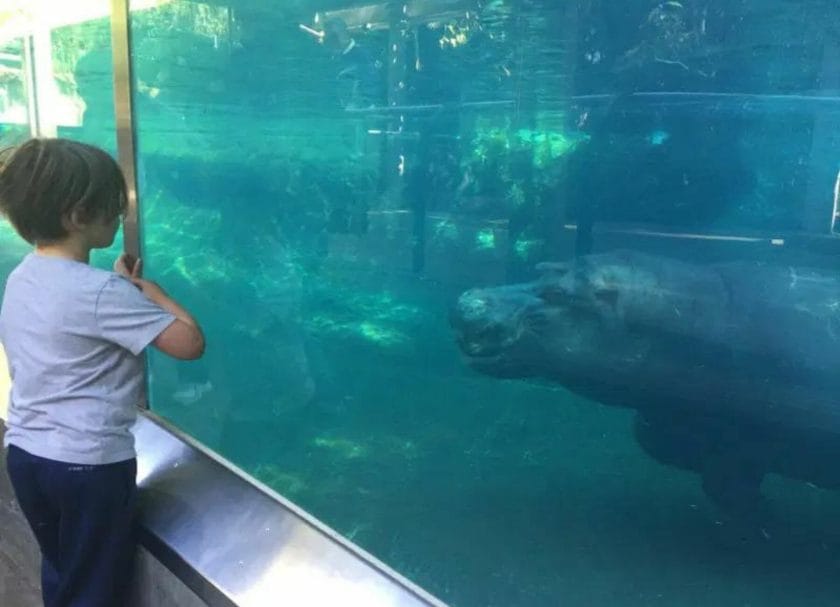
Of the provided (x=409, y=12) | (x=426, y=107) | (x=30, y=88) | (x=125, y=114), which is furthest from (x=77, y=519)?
(x=426, y=107)

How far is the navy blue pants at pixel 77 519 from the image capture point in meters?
1.28

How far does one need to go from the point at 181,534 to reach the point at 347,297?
4.29 m

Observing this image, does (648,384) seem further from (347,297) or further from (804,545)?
(347,297)

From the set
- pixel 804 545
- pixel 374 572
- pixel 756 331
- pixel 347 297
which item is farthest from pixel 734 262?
pixel 347 297

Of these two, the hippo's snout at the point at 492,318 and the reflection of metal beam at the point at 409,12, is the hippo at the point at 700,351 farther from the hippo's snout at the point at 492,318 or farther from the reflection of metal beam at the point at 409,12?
the reflection of metal beam at the point at 409,12

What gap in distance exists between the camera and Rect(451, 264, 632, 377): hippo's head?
3.82m

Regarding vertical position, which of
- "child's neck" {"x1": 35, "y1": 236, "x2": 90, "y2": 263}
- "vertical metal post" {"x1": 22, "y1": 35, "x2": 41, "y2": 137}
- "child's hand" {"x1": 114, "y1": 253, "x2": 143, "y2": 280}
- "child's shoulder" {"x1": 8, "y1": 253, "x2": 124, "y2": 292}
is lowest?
"child's hand" {"x1": 114, "y1": 253, "x2": 143, "y2": 280}

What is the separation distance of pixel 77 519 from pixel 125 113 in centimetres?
125

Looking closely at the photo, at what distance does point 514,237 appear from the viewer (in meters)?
4.25

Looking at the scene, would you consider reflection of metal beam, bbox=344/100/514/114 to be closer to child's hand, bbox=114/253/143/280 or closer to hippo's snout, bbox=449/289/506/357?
hippo's snout, bbox=449/289/506/357

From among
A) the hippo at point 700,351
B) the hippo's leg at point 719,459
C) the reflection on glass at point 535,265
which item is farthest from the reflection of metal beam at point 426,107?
the hippo's leg at point 719,459

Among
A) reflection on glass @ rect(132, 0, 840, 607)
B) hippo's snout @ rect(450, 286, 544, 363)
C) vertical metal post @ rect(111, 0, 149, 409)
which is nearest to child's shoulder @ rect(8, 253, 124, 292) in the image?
vertical metal post @ rect(111, 0, 149, 409)

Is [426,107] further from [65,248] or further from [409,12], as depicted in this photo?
[65,248]

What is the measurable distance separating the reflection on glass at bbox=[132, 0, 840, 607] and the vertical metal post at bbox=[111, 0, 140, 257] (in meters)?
0.55
